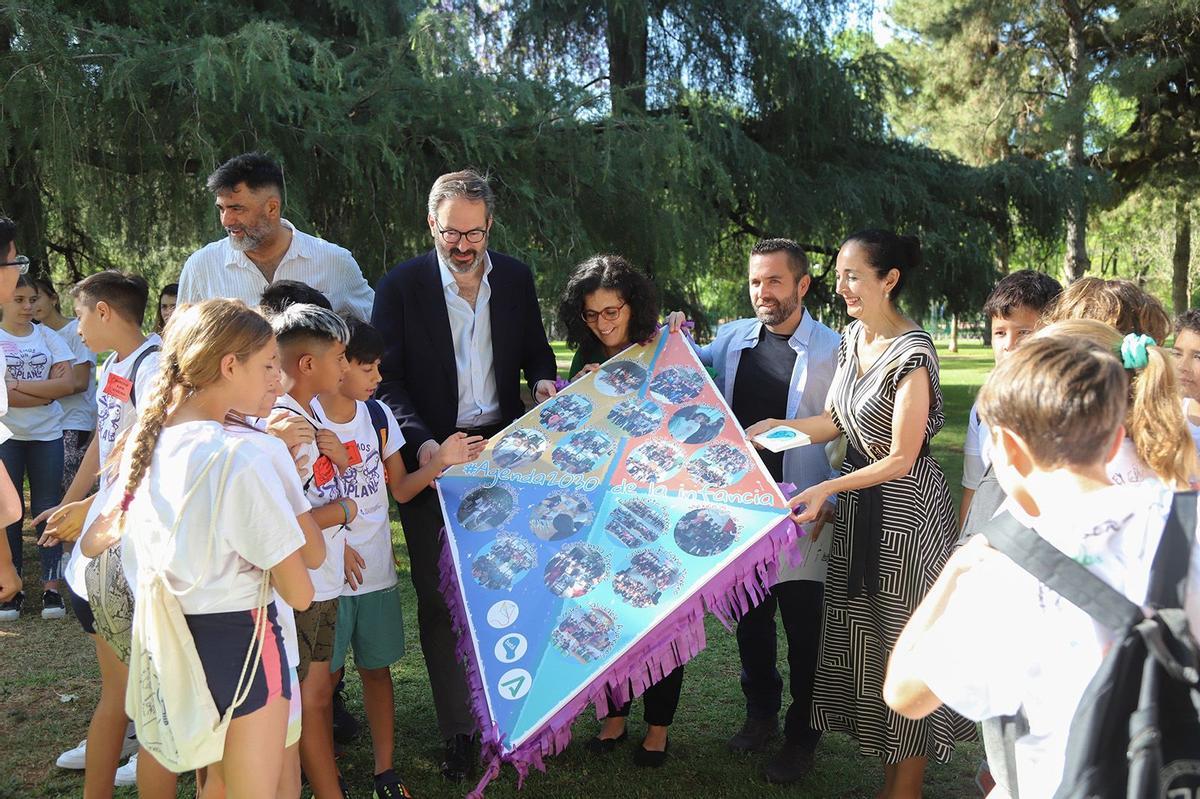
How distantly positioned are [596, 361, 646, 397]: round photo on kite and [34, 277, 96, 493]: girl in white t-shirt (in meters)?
3.49

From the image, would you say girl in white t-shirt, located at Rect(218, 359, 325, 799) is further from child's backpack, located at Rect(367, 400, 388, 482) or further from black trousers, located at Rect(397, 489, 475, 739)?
black trousers, located at Rect(397, 489, 475, 739)

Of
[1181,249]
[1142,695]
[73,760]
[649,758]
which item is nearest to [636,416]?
[649,758]

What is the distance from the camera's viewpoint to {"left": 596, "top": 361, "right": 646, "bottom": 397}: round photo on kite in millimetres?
3484

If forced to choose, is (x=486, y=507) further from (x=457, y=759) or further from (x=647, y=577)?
(x=457, y=759)


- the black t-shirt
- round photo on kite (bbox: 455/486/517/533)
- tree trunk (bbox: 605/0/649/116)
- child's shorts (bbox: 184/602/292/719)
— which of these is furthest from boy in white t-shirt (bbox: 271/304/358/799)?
tree trunk (bbox: 605/0/649/116)

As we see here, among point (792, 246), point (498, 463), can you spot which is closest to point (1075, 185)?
point (792, 246)

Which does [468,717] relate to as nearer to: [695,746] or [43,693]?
[695,746]

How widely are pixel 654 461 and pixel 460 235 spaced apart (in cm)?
101

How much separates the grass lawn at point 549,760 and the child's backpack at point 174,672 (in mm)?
1310

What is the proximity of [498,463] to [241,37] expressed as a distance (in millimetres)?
3327

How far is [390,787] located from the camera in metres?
3.17

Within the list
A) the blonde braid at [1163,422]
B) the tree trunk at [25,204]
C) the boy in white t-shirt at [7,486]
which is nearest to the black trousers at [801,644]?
the blonde braid at [1163,422]

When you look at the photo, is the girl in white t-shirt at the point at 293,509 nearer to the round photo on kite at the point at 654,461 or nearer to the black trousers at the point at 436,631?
the black trousers at the point at 436,631

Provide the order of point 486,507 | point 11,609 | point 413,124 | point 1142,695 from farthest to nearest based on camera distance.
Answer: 1. point 413,124
2. point 11,609
3. point 486,507
4. point 1142,695
